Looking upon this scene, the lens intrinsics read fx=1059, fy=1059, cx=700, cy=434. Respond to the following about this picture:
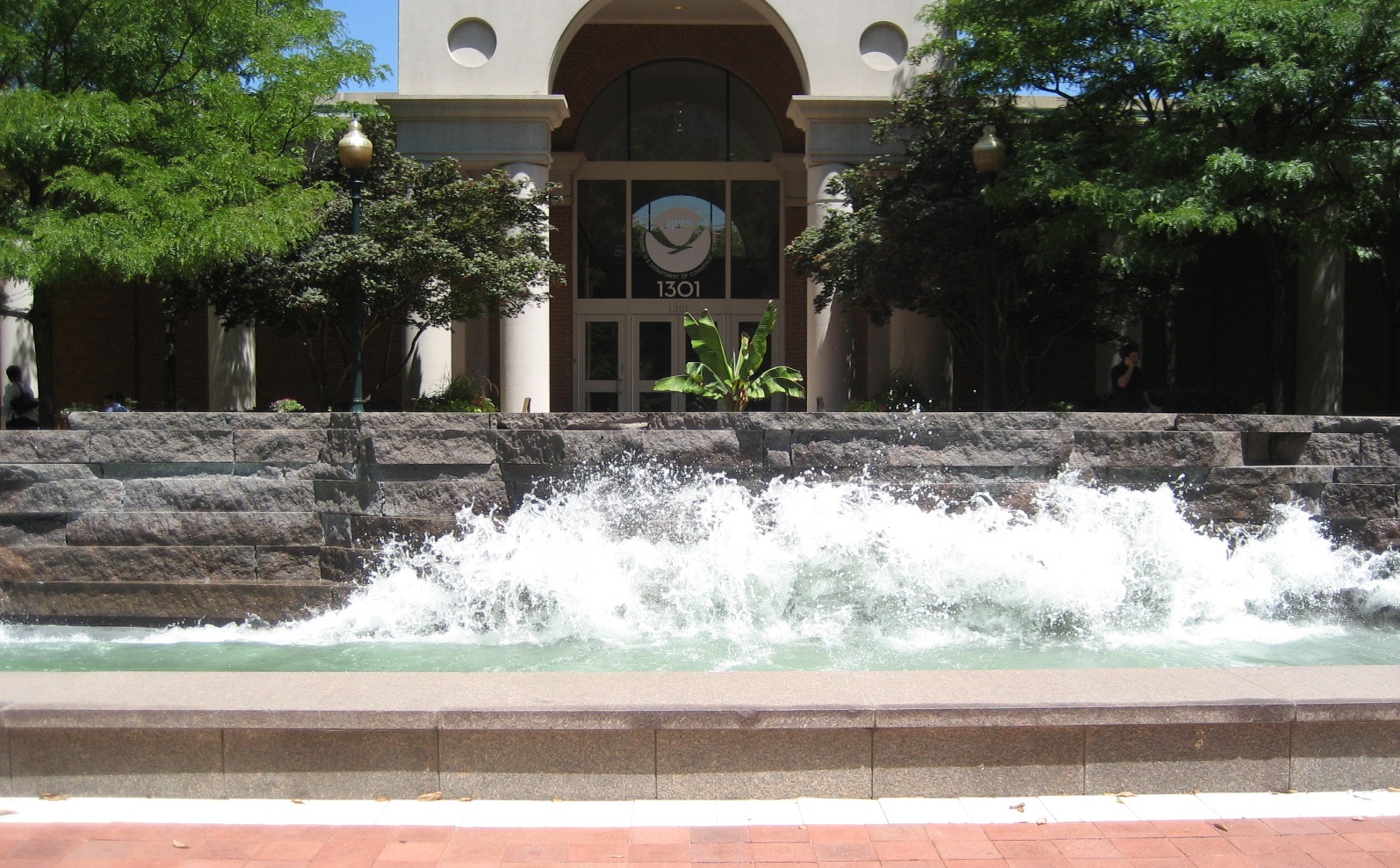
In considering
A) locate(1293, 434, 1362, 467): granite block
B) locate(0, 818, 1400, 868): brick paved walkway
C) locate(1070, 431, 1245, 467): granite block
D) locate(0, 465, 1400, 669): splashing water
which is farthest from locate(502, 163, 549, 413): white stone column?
locate(0, 818, 1400, 868): brick paved walkway

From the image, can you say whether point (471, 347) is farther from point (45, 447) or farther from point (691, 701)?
point (691, 701)

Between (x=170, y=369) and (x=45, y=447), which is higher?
(x=170, y=369)

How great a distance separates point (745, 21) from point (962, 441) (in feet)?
58.9

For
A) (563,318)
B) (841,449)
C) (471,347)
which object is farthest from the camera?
(563,318)

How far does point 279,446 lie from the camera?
349 inches

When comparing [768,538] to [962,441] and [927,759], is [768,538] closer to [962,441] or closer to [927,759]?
[962,441]

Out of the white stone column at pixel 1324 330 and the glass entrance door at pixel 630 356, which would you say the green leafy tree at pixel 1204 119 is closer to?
the white stone column at pixel 1324 330

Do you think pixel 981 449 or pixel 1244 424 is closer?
pixel 981 449

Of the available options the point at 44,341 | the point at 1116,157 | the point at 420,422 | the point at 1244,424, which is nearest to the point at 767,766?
the point at 420,422

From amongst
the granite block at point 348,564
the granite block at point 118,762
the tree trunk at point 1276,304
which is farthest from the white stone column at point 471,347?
the granite block at point 118,762

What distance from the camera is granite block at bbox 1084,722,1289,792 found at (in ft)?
14.3

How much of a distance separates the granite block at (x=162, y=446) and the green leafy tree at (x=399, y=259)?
17.0 feet

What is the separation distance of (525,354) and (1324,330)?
14.5m

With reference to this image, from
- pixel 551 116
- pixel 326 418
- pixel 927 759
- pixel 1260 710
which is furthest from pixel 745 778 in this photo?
pixel 551 116
